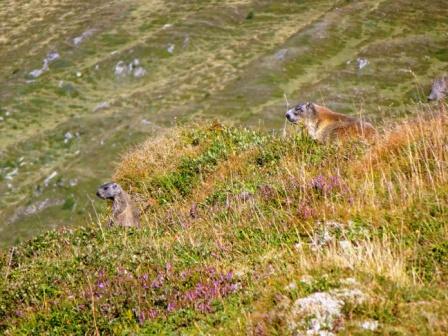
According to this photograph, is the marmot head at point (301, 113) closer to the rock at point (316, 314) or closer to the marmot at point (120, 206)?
the marmot at point (120, 206)

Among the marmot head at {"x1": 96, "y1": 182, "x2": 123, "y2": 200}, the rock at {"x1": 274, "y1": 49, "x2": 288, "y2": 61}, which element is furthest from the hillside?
the marmot head at {"x1": 96, "y1": 182, "x2": 123, "y2": 200}

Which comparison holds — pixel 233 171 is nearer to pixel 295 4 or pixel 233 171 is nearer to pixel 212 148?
pixel 212 148

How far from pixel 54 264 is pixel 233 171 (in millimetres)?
6218

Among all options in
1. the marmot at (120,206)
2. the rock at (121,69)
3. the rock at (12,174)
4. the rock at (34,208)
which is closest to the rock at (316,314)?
the marmot at (120,206)

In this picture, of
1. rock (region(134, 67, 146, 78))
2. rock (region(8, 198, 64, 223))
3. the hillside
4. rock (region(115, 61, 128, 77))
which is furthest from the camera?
rock (region(115, 61, 128, 77))

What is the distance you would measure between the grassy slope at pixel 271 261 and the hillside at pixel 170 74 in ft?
224

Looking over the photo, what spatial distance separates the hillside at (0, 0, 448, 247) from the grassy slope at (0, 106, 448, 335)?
224 feet

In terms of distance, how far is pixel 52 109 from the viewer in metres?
133

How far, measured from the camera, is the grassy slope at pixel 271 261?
5902mm

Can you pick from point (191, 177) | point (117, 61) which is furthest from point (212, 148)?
point (117, 61)

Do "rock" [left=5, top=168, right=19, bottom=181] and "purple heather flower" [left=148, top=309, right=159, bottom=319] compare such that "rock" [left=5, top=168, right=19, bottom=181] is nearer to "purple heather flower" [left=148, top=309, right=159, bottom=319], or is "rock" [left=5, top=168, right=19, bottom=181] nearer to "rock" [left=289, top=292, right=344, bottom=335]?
"purple heather flower" [left=148, top=309, right=159, bottom=319]

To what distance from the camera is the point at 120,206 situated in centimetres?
1627

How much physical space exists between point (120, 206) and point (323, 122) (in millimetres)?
7051

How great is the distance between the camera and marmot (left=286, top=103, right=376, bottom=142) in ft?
55.2
